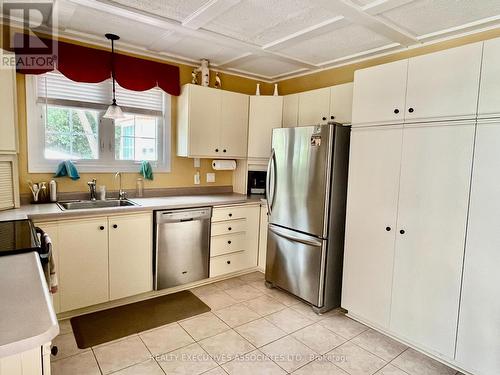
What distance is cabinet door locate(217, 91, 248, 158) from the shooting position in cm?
359

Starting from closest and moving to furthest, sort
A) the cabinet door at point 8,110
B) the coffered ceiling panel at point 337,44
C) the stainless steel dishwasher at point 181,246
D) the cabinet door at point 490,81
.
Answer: the cabinet door at point 490,81
the cabinet door at point 8,110
the coffered ceiling panel at point 337,44
the stainless steel dishwasher at point 181,246

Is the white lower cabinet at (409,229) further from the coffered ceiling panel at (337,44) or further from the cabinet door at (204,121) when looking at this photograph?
the cabinet door at (204,121)

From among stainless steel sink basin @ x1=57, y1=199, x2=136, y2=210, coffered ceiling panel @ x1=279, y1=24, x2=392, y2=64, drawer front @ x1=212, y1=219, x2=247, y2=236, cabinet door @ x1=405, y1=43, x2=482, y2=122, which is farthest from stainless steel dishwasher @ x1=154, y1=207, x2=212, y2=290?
cabinet door @ x1=405, y1=43, x2=482, y2=122

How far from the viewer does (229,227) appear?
11.1ft

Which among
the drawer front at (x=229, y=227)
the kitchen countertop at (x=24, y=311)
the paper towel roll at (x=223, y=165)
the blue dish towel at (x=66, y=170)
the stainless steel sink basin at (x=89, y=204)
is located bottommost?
the drawer front at (x=229, y=227)

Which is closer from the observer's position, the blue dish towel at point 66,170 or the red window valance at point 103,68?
the red window valance at point 103,68

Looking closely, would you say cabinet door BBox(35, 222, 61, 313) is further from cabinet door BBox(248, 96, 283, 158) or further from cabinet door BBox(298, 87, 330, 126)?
cabinet door BBox(298, 87, 330, 126)

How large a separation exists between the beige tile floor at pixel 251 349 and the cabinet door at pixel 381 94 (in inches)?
67.6

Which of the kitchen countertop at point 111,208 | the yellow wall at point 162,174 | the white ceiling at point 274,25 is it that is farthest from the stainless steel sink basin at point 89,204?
the white ceiling at point 274,25

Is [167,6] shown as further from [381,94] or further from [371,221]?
[371,221]

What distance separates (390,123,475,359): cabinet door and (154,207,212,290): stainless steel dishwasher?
5.88 feet

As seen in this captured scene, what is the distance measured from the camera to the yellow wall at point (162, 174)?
2709 mm

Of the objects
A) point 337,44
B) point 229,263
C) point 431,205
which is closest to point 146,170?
point 229,263

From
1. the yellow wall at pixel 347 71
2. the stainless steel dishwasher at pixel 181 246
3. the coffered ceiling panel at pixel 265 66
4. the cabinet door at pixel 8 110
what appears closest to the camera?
the cabinet door at pixel 8 110
